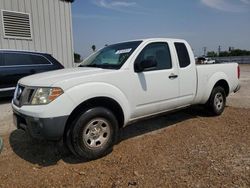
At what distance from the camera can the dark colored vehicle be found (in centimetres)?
752

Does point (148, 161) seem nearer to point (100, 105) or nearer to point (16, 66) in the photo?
point (100, 105)

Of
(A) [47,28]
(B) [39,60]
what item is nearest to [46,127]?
(B) [39,60]

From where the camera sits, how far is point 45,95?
127 inches

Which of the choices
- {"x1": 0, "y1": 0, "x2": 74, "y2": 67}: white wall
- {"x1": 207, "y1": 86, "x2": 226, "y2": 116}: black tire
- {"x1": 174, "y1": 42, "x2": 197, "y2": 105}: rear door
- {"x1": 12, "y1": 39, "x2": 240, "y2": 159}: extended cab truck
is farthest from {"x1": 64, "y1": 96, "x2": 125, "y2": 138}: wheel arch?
{"x1": 0, "y1": 0, "x2": 74, "y2": 67}: white wall

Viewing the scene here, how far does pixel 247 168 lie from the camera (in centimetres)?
320

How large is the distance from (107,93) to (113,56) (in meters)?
1.06

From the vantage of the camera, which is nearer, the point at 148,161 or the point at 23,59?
the point at 148,161

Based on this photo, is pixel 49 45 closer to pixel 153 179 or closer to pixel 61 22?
pixel 61 22

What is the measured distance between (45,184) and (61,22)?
965 cm

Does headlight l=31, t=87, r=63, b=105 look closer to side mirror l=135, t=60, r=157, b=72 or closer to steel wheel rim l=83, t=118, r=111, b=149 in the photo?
steel wheel rim l=83, t=118, r=111, b=149

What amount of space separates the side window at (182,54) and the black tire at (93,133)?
1979mm

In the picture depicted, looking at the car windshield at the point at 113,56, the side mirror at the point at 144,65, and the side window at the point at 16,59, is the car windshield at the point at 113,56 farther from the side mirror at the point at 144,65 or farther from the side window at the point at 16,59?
the side window at the point at 16,59

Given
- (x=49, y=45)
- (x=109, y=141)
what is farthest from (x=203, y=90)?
(x=49, y=45)

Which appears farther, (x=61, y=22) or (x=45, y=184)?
(x=61, y=22)
